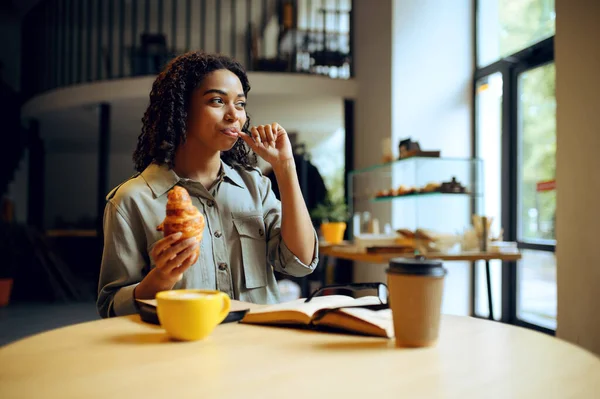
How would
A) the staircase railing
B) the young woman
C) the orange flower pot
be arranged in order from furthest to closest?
the staircase railing, the orange flower pot, the young woman

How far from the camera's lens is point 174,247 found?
1.00m

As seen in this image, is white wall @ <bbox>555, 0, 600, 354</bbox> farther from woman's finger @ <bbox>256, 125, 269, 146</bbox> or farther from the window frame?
woman's finger @ <bbox>256, 125, 269, 146</bbox>

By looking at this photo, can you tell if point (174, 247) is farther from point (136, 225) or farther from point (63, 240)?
point (63, 240)

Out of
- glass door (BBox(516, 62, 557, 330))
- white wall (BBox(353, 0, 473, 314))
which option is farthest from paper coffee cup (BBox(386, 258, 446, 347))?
white wall (BBox(353, 0, 473, 314))

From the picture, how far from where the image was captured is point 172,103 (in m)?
1.42

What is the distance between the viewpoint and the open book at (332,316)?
0.87 meters

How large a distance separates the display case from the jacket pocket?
1919 millimetres

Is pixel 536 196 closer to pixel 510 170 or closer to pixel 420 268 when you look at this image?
pixel 510 170

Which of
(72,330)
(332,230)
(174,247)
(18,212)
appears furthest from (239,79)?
(18,212)

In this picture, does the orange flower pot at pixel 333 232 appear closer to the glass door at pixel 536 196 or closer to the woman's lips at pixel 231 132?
the glass door at pixel 536 196

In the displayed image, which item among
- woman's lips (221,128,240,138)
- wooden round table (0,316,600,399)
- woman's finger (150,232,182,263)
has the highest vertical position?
woman's lips (221,128,240,138)

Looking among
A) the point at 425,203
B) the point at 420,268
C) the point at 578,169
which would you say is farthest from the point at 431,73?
the point at 420,268

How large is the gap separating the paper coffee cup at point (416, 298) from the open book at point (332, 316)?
68 millimetres

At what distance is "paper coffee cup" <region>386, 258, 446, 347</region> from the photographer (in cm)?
76
